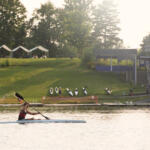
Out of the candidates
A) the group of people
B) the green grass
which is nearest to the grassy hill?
the green grass

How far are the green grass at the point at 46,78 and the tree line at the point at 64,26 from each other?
54.1ft

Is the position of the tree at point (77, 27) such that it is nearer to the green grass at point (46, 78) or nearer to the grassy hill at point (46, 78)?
the grassy hill at point (46, 78)

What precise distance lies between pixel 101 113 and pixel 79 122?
8.41 meters

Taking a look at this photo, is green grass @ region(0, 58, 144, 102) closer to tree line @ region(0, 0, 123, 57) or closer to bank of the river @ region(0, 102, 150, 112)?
bank of the river @ region(0, 102, 150, 112)

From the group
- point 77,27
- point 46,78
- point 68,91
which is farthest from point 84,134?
point 77,27

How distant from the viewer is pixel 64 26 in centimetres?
12031

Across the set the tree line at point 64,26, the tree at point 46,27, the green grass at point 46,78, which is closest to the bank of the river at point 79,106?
the green grass at point 46,78

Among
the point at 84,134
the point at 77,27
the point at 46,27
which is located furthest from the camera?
the point at 46,27

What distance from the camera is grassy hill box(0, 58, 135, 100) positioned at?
73.4 meters

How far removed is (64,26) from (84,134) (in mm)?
82398

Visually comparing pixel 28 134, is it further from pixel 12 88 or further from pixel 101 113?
pixel 12 88

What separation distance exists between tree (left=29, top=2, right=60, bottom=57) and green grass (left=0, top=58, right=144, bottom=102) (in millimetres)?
30970

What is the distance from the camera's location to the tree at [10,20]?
118 m

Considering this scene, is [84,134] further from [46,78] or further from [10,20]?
[10,20]
